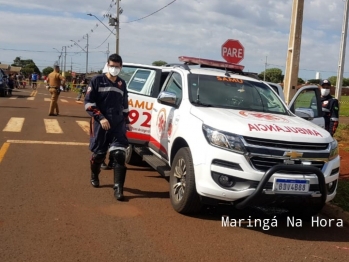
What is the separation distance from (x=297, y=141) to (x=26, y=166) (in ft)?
16.0

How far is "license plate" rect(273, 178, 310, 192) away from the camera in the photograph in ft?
16.9

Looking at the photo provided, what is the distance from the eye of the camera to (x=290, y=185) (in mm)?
5184

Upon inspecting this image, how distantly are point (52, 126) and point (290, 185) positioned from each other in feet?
34.4

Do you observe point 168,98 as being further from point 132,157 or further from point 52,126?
point 52,126

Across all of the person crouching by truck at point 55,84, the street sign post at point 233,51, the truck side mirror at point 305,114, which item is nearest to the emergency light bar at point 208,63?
the truck side mirror at point 305,114

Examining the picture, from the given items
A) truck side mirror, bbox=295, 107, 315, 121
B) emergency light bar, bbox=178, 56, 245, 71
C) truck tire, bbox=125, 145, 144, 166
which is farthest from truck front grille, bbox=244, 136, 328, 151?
truck tire, bbox=125, 145, 144, 166

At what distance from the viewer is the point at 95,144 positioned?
6711 millimetres

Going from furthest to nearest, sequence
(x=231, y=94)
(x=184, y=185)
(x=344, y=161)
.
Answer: (x=344, y=161) → (x=231, y=94) → (x=184, y=185)

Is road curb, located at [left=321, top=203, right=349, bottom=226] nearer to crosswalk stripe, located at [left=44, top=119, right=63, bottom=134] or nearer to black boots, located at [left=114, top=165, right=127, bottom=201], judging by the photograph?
black boots, located at [left=114, top=165, right=127, bottom=201]

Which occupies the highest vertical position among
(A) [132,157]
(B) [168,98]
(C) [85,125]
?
(B) [168,98]

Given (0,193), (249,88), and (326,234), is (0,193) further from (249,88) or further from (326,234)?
(326,234)

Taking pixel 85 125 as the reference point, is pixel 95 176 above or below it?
above

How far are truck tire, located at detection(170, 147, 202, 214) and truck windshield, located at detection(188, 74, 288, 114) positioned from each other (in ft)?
2.88

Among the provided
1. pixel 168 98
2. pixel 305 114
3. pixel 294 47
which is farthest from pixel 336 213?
pixel 294 47
